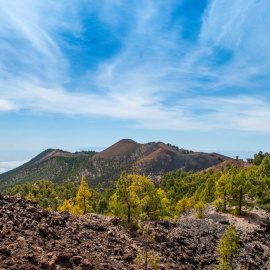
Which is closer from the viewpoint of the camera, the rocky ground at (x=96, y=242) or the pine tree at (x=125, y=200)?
the rocky ground at (x=96, y=242)

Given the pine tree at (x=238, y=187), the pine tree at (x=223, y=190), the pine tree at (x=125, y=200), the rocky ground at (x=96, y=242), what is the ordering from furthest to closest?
the pine tree at (x=223, y=190)
the pine tree at (x=238, y=187)
the pine tree at (x=125, y=200)
the rocky ground at (x=96, y=242)

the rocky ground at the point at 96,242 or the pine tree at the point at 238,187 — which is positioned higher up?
the pine tree at the point at 238,187

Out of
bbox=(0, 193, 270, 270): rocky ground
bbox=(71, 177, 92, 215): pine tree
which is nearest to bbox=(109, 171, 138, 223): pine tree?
bbox=(0, 193, 270, 270): rocky ground

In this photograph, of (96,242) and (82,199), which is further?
(82,199)

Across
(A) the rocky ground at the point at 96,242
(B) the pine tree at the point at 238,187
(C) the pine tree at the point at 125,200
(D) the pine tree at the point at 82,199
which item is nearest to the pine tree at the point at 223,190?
(B) the pine tree at the point at 238,187

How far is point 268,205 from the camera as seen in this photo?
37.4 meters

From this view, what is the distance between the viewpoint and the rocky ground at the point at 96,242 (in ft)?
50.1

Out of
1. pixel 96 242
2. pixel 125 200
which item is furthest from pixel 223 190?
pixel 96 242

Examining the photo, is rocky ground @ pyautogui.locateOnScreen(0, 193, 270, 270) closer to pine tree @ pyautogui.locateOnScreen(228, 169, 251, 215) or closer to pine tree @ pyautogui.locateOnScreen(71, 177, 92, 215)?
pine tree @ pyautogui.locateOnScreen(228, 169, 251, 215)

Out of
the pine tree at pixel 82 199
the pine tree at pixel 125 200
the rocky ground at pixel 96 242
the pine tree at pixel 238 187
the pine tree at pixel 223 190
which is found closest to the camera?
the rocky ground at pixel 96 242

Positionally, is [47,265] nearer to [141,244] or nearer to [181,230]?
[141,244]

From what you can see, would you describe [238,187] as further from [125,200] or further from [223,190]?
[125,200]

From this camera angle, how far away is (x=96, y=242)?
21.2 metres

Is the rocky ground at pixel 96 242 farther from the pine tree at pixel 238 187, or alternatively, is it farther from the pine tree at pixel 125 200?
the pine tree at pixel 238 187
